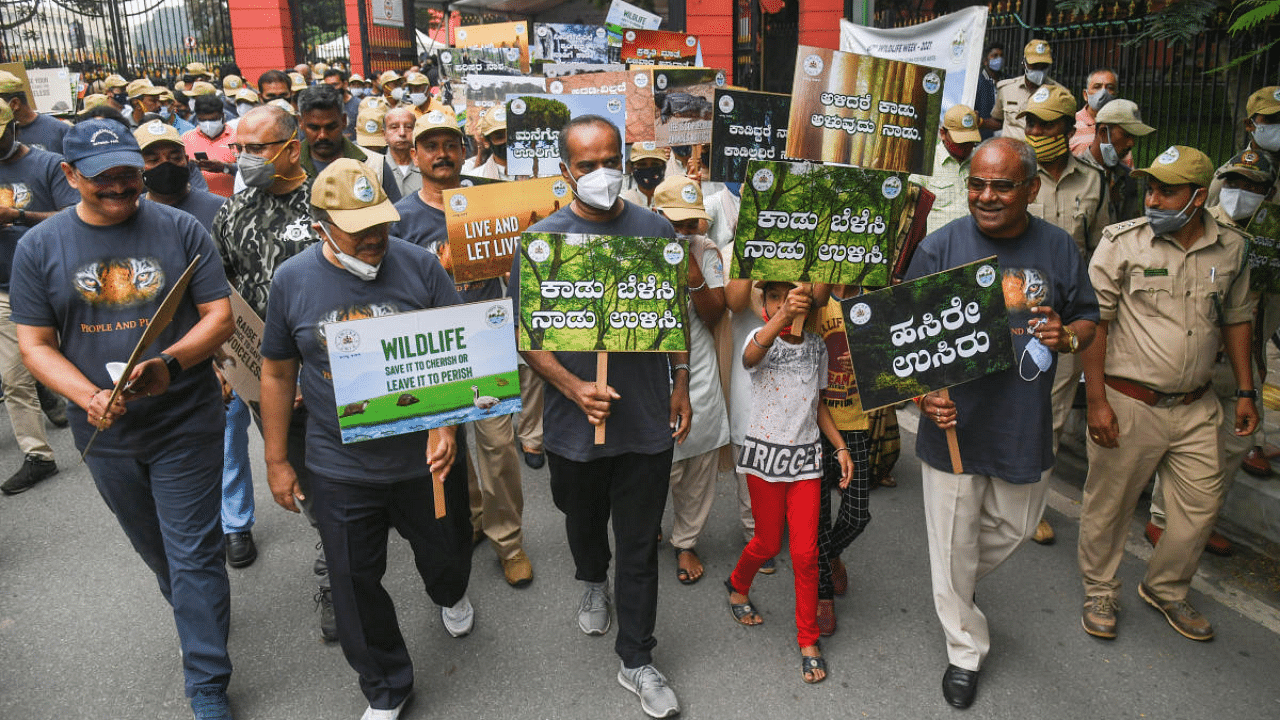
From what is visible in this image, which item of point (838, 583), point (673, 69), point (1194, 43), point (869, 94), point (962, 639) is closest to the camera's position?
point (962, 639)

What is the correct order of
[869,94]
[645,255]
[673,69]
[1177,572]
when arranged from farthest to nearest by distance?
[673,69], [869,94], [1177,572], [645,255]

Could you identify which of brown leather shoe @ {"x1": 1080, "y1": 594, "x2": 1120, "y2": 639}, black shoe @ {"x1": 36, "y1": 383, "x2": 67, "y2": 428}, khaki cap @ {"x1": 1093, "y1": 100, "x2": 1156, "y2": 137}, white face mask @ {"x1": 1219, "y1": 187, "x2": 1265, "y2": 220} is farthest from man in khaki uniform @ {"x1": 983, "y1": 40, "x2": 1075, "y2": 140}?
black shoe @ {"x1": 36, "y1": 383, "x2": 67, "y2": 428}

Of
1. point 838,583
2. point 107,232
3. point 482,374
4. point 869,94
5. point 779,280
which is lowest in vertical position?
point 838,583

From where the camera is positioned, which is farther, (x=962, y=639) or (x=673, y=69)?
(x=673, y=69)

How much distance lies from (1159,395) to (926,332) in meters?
1.44

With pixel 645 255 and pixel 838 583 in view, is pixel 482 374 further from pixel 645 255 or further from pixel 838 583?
pixel 838 583

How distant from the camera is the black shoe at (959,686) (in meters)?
3.57

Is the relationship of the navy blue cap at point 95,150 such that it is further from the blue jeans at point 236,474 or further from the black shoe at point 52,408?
the black shoe at point 52,408

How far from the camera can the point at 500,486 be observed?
462cm

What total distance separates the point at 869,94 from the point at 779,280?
166 cm

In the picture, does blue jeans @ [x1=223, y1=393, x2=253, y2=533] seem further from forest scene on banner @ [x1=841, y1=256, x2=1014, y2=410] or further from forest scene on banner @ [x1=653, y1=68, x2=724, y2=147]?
forest scene on banner @ [x1=653, y1=68, x2=724, y2=147]

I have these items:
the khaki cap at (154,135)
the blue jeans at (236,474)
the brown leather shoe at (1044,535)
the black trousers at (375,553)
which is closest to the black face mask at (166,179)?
the khaki cap at (154,135)

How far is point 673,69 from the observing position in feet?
22.0

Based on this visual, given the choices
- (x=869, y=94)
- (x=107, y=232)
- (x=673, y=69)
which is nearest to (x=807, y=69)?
(x=869, y=94)
